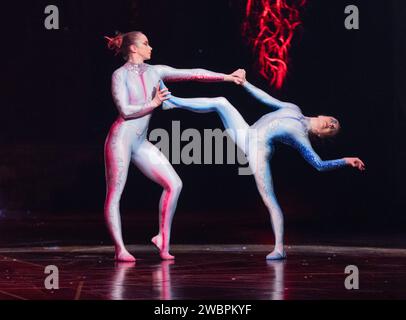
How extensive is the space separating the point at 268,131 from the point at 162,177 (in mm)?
847

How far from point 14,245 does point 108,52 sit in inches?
133

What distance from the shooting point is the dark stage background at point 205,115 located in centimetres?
1188

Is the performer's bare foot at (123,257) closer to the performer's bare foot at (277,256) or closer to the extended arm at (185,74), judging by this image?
the performer's bare foot at (277,256)

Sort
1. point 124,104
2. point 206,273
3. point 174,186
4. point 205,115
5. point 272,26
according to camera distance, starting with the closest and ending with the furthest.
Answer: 1. point 206,273
2. point 124,104
3. point 174,186
4. point 272,26
5. point 205,115

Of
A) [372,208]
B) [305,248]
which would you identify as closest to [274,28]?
[372,208]

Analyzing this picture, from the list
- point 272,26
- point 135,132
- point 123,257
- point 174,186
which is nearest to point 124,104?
point 135,132

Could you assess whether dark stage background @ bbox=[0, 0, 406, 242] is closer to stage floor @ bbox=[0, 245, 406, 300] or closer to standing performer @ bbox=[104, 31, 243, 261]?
stage floor @ bbox=[0, 245, 406, 300]

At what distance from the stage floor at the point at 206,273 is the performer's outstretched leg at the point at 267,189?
0.13m

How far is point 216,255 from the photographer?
339 inches

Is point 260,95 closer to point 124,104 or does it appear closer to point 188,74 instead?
point 188,74

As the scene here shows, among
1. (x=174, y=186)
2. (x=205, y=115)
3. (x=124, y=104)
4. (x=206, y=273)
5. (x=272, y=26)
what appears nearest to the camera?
(x=206, y=273)

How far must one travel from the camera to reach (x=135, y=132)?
8125 mm

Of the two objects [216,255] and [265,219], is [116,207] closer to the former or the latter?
[216,255]

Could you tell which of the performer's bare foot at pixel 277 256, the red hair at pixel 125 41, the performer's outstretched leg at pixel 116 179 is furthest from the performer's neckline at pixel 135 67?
the performer's bare foot at pixel 277 256
